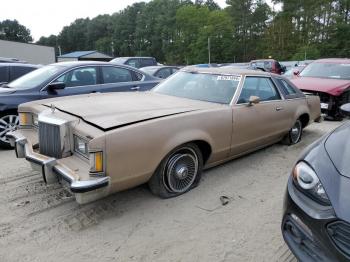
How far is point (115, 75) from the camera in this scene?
682cm

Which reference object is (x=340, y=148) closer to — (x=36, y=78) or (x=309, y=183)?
(x=309, y=183)

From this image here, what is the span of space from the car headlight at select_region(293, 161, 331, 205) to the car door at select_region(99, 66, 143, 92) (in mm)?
4791

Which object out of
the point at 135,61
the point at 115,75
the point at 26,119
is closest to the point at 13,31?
the point at 135,61

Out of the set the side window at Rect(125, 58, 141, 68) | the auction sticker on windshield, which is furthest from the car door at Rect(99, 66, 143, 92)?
the side window at Rect(125, 58, 141, 68)

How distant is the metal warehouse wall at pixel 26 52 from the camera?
3231cm

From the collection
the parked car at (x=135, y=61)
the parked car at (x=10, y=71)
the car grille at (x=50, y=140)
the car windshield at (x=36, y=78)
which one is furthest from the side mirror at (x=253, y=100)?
the parked car at (x=135, y=61)

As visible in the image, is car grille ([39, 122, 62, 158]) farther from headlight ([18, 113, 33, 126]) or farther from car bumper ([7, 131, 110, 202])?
headlight ([18, 113, 33, 126])

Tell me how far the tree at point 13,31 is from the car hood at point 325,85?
10725 cm

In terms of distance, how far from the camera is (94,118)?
3.25m

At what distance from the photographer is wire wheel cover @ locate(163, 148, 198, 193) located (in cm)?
362

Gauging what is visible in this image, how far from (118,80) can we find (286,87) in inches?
131

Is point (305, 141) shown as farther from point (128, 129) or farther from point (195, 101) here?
Answer: point (128, 129)

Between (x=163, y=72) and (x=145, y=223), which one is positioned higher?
(x=163, y=72)

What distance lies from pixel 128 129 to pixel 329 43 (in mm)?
52558
